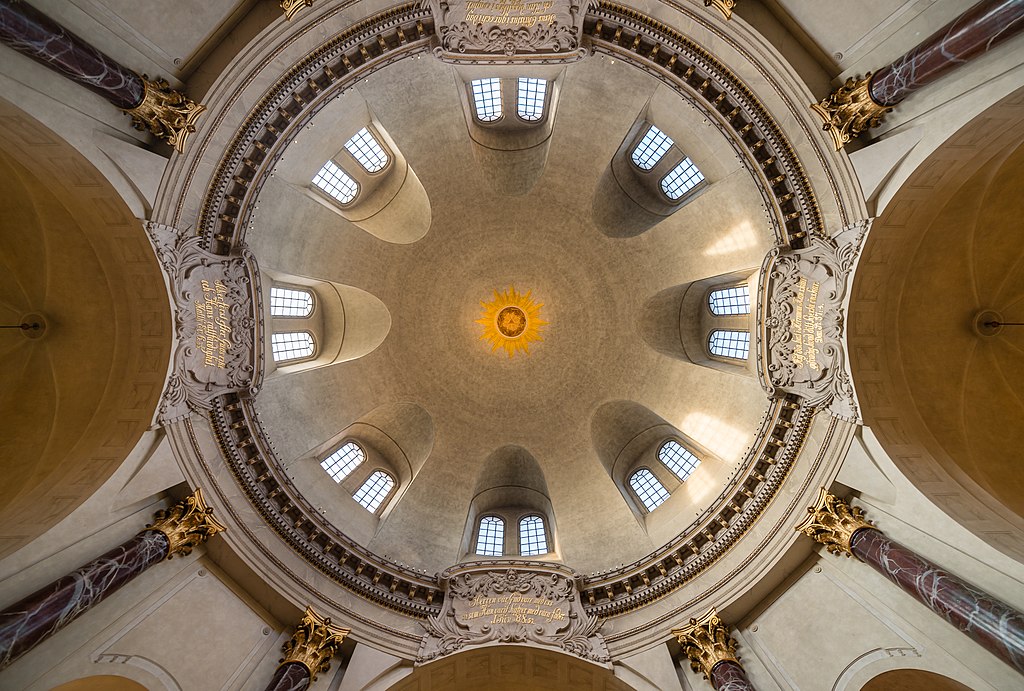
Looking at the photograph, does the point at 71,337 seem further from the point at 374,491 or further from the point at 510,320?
the point at 510,320

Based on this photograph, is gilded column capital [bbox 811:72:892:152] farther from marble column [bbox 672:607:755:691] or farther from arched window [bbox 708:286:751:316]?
marble column [bbox 672:607:755:691]

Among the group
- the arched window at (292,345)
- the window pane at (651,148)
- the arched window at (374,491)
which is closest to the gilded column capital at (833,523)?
the window pane at (651,148)

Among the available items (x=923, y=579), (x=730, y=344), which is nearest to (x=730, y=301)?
(x=730, y=344)

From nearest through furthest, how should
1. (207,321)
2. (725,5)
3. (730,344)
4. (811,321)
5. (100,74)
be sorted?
(100,74) → (725,5) → (811,321) → (207,321) → (730,344)

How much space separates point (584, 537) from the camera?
19844 mm

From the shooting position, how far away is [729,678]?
1389 centimetres

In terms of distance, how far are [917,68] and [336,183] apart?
1671cm

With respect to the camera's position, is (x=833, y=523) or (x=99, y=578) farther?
(x=833, y=523)

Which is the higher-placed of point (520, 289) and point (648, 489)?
point (520, 289)

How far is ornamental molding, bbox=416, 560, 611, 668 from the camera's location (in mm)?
15539

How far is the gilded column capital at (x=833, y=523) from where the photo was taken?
1359 cm

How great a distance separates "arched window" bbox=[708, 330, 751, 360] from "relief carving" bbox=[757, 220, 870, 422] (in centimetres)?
337

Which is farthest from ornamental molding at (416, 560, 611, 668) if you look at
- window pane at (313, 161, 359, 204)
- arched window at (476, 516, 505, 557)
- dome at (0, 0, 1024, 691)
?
window pane at (313, 161, 359, 204)

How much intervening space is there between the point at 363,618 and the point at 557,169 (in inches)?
663
